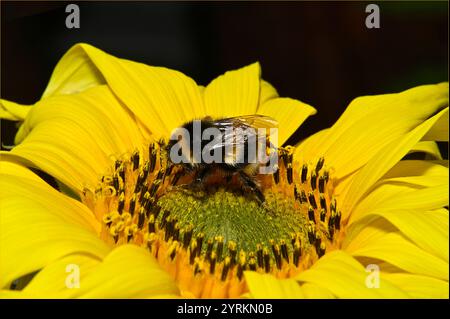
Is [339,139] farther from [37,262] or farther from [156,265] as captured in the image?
[37,262]

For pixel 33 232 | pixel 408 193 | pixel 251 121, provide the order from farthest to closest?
1. pixel 251 121
2. pixel 408 193
3. pixel 33 232

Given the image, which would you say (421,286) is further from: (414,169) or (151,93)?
(151,93)

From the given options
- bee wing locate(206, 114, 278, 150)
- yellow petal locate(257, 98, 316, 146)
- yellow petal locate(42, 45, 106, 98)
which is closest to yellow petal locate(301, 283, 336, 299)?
bee wing locate(206, 114, 278, 150)

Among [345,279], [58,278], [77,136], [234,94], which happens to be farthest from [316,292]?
[234,94]

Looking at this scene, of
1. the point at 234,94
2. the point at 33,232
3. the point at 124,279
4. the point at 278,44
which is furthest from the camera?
the point at 278,44

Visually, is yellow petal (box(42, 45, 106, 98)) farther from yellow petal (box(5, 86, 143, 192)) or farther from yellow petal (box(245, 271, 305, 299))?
yellow petal (box(245, 271, 305, 299))

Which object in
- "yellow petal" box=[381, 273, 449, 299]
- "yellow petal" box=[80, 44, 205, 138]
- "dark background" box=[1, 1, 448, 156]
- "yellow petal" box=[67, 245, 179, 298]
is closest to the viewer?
"yellow petal" box=[67, 245, 179, 298]
